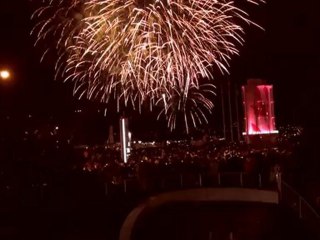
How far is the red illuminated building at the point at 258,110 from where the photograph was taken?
1426 inches

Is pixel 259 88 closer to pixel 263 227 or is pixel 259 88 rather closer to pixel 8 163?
pixel 263 227

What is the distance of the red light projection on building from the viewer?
119 ft

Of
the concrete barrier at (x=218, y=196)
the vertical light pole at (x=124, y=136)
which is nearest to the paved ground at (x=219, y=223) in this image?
the concrete barrier at (x=218, y=196)

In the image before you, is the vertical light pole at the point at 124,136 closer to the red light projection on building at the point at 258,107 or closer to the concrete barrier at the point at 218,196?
the concrete barrier at the point at 218,196

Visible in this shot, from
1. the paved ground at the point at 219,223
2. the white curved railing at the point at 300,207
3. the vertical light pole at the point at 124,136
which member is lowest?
the paved ground at the point at 219,223

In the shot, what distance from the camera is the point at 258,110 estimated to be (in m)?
36.8

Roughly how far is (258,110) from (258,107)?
0.23 meters

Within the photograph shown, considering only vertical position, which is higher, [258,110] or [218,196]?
[258,110]

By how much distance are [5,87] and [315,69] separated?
12.6 meters

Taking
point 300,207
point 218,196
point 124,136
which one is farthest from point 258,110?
point 300,207

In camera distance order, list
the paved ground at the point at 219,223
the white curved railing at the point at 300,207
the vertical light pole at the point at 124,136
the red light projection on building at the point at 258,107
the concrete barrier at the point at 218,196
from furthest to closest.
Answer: the red light projection on building at the point at 258,107 → the vertical light pole at the point at 124,136 → the concrete barrier at the point at 218,196 → the paved ground at the point at 219,223 → the white curved railing at the point at 300,207

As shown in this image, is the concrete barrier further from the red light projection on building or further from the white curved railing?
the red light projection on building

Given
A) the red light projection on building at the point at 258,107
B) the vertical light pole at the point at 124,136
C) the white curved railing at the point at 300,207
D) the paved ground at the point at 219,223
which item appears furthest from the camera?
the red light projection on building at the point at 258,107

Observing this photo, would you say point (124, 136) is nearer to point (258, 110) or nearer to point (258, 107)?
point (258, 107)
